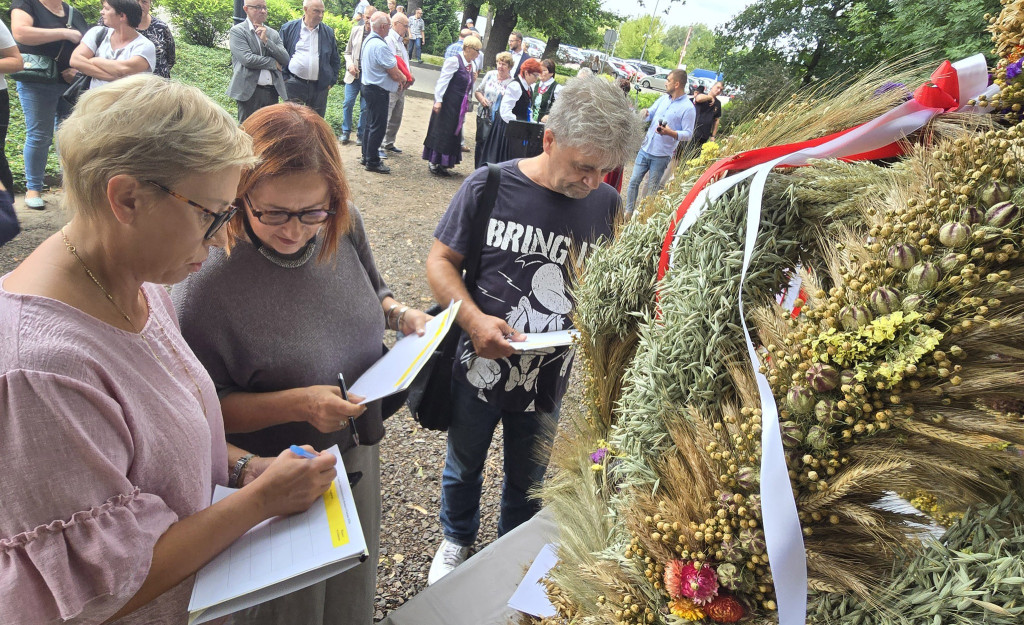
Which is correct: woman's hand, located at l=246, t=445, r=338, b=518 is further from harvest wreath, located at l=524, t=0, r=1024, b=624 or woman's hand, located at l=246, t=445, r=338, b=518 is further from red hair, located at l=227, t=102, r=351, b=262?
red hair, located at l=227, t=102, r=351, b=262

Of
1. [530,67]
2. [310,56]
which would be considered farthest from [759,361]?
[310,56]

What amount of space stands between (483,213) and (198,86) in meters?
7.99

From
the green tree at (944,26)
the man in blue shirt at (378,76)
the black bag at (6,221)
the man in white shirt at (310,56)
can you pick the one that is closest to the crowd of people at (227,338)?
the black bag at (6,221)

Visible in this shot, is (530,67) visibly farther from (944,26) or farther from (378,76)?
(944,26)

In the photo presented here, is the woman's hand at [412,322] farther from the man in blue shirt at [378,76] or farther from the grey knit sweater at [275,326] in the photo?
the man in blue shirt at [378,76]

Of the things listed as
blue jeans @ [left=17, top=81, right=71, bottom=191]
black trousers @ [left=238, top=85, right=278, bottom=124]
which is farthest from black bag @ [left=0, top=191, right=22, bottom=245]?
black trousers @ [left=238, top=85, right=278, bottom=124]

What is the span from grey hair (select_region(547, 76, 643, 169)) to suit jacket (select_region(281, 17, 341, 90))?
7067 millimetres

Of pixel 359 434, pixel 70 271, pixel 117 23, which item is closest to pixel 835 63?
pixel 117 23

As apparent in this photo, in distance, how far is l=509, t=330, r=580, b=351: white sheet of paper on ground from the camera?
7.02ft

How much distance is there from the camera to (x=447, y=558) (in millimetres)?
2945

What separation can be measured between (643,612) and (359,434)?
142cm

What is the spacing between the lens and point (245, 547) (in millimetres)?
1326

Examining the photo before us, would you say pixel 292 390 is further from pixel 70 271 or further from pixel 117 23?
pixel 117 23

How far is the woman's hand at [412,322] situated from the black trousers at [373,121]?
706 cm
